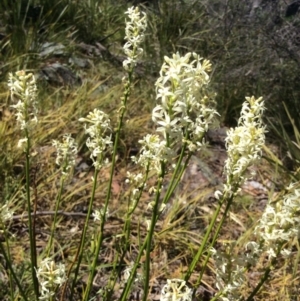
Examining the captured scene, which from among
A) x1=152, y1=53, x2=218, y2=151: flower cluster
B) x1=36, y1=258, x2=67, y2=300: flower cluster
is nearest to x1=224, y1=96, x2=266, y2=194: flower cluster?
x1=152, y1=53, x2=218, y2=151: flower cluster

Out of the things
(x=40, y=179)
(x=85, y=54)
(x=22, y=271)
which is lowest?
(x=85, y=54)

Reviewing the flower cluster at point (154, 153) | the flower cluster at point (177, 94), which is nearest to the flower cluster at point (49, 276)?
the flower cluster at point (154, 153)

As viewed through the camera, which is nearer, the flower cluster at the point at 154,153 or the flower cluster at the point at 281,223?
the flower cluster at the point at 154,153

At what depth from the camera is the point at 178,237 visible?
3.04m

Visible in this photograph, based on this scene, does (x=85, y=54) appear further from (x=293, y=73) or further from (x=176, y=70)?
(x=176, y=70)

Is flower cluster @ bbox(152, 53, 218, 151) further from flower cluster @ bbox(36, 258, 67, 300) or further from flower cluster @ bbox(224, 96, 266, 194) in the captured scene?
flower cluster @ bbox(36, 258, 67, 300)

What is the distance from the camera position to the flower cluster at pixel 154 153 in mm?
1276

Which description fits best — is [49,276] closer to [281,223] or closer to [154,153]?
[154,153]

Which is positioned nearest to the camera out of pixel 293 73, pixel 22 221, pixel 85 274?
pixel 85 274

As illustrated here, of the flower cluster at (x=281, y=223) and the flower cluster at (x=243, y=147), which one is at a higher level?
the flower cluster at (x=243, y=147)

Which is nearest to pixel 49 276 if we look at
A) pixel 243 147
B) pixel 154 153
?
pixel 154 153

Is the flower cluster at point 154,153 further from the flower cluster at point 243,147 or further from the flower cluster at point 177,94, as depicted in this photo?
the flower cluster at point 243,147

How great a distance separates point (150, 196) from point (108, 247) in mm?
674

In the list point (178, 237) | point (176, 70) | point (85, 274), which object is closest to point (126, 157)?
point (178, 237)
